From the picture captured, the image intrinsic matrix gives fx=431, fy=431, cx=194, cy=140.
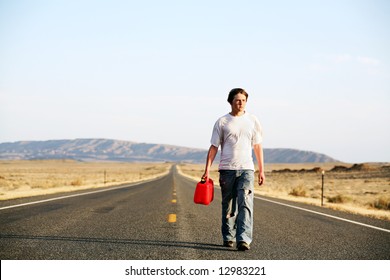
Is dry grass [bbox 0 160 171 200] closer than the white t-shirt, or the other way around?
the white t-shirt

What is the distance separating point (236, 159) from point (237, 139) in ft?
0.94

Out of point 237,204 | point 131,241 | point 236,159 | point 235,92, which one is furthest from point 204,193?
point 235,92

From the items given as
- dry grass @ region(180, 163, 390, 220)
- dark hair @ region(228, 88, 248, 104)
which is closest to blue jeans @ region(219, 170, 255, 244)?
dark hair @ region(228, 88, 248, 104)

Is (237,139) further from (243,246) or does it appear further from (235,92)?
(243,246)

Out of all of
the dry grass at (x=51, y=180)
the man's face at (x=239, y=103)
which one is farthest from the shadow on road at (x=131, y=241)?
the dry grass at (x=51, y=180)

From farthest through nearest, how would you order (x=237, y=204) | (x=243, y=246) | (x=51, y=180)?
(x=51, y=180) → (x=237, y=204) → (x=243, y=246)

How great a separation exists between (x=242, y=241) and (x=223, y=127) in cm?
162

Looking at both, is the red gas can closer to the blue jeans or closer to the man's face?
the blue jeans

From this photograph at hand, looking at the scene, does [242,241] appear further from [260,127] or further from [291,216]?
[291,216]

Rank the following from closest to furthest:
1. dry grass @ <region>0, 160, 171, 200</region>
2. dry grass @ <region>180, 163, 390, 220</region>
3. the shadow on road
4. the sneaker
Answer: the sneaker < the shadow on road < dry grass @ <region>180, 163, 390, 220</region> < dry grass @ <region>0, 160, 171, 200</region>

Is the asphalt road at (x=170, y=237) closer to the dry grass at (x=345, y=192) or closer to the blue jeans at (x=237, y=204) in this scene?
the blue jeans at (x=237, y=204)

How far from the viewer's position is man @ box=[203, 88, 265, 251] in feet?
20.0

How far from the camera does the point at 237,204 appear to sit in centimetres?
629

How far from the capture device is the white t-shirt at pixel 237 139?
617 cm
